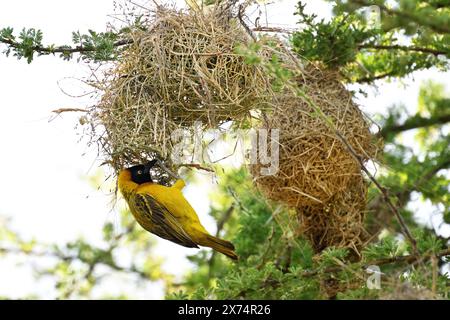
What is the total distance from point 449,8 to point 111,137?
1878mm

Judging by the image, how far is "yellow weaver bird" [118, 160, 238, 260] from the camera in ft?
10.5

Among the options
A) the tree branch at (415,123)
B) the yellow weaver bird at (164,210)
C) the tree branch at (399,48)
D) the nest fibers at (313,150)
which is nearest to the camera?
the yellow weaver bird at (164,210)

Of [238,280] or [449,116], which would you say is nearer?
[238,280]

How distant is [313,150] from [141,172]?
3.23ft

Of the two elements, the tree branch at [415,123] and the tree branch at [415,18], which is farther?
the tree branch at [415,123]

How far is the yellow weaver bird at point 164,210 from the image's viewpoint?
10.5ft

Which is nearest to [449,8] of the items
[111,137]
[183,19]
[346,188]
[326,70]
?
[326,70]

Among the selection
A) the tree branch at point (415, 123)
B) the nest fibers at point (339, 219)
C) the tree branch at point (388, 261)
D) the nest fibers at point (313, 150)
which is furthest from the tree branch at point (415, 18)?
the tree branch at point (415, 123)

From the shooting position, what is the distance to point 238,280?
358 centimetres

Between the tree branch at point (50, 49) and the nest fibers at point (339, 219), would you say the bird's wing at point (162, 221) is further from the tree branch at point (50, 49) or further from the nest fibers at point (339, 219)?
the nest fibers at point (339, 219)

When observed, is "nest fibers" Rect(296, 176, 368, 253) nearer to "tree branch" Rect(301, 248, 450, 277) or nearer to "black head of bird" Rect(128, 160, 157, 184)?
"tree branch" Rect(301, 248, 450, 277)

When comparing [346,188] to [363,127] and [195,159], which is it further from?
[195,159]

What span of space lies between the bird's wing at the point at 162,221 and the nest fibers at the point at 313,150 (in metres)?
0.65

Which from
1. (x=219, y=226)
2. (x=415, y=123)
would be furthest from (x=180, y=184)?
(x=415, y=123)
